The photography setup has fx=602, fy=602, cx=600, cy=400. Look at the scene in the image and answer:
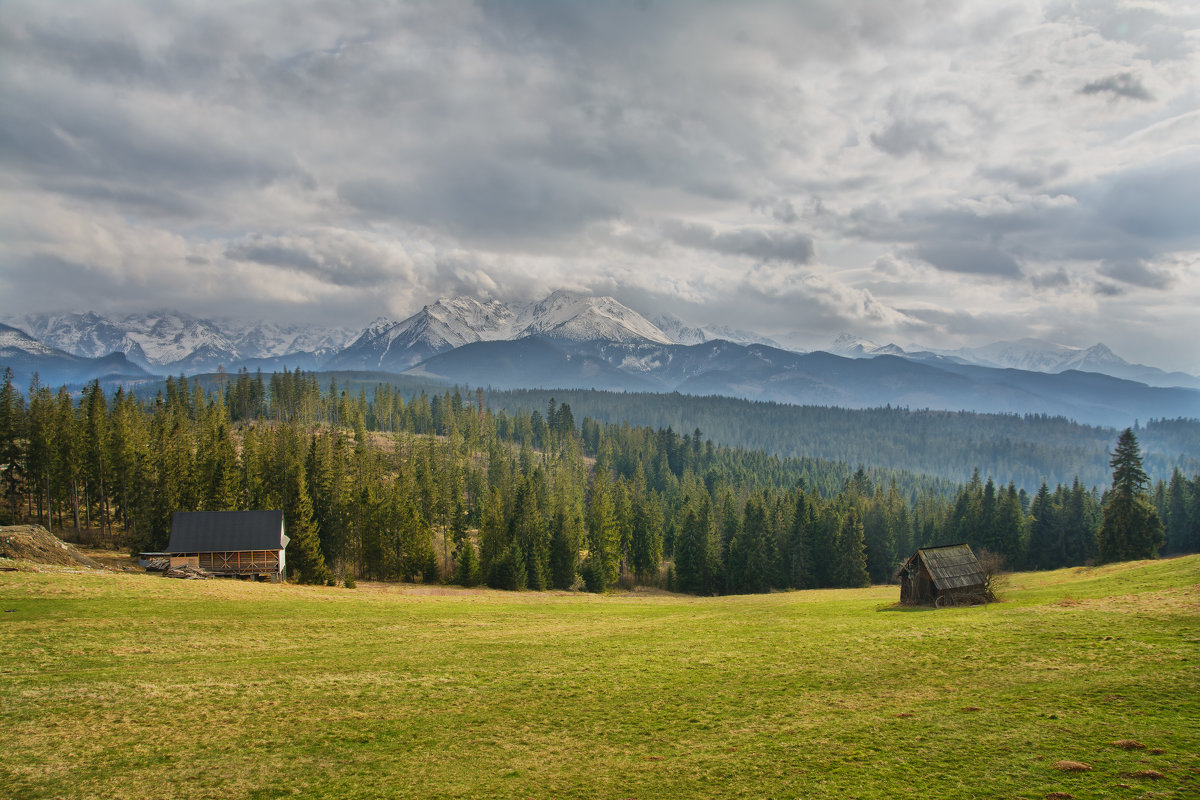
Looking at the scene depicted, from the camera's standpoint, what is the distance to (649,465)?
188 meters

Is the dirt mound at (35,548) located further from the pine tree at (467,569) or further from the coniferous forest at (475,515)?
the pine tree at (467,569)

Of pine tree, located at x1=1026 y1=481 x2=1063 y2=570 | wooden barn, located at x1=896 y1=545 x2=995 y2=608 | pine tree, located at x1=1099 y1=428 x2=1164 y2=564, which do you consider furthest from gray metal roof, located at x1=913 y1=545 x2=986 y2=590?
pine tree, located at x1=1026 y1=481 x2=1063 y2=570

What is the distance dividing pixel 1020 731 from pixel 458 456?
137411 millimetres

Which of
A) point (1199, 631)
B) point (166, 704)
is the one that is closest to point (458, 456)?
point (166, 704)

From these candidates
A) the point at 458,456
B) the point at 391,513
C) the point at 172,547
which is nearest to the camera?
the point at 172,547

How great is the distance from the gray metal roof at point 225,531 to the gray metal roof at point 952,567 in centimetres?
6351

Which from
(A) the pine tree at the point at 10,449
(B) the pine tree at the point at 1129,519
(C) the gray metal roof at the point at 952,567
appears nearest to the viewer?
(C) the gray metal roof at the point at 952,567

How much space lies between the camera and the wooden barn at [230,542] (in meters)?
60.6

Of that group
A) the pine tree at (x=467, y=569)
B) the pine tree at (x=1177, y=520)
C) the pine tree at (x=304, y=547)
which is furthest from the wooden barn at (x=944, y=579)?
the pine tree at (x=1177, y=520)

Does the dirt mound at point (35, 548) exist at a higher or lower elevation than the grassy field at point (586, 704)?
higher

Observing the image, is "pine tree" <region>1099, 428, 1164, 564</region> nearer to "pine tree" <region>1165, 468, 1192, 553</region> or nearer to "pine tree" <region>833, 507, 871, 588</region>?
"pine tree" <region>833, 507, 871, 588</region>

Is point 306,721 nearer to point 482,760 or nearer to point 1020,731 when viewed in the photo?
point 482,760

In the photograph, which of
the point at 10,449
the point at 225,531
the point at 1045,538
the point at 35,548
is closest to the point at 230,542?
the point at 225,531

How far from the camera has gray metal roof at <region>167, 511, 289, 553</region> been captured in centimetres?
6069
